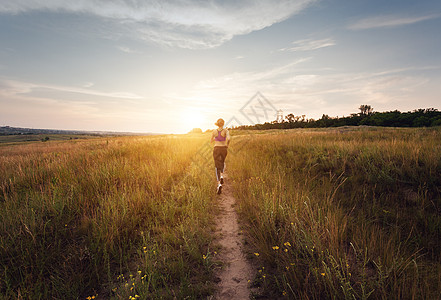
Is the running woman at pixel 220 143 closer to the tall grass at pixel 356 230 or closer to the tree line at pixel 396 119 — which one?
the tall grass at pixel 356 230

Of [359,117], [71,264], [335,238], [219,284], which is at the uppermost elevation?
[359,117]

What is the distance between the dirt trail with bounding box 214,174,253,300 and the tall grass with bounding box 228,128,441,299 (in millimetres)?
238

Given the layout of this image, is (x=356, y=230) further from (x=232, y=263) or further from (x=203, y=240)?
(x=203, y=240)

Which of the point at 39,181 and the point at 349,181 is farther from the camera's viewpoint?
the point at 349,181

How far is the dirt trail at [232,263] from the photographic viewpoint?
247 centimetres

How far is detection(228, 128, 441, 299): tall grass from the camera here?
214 centimetres

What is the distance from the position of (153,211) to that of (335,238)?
12.5ft

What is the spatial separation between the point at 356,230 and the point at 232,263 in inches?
90.7

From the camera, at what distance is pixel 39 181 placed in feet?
17.6

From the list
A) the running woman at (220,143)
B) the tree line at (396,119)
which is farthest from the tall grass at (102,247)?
the tree line at (396,119)

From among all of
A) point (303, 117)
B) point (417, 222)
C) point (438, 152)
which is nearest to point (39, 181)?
→ point (417, 222)

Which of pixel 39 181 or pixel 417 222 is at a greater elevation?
pixel 39 181

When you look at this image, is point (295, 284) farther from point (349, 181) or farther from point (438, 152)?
point (438, 152)

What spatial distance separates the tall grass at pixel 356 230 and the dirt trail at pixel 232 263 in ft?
0.78
